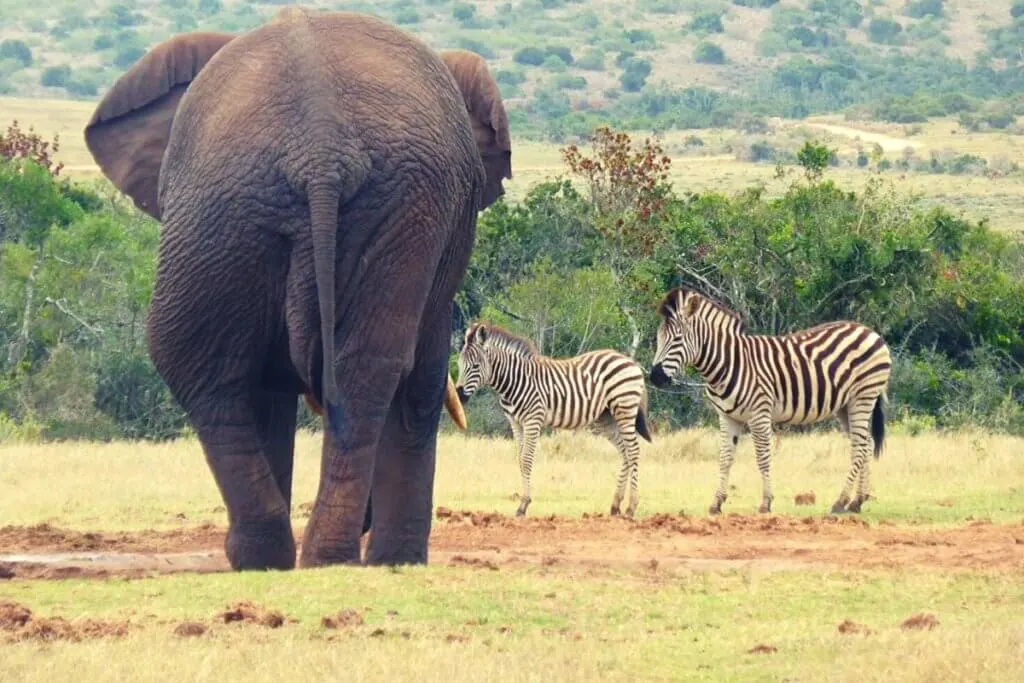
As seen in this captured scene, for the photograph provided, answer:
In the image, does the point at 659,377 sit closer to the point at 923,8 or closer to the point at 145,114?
the point at 145,114

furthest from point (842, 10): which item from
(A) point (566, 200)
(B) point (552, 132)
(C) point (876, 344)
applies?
(C) point (876, 344)

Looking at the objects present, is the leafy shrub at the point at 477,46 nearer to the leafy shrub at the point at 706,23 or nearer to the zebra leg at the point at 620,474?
A: the leafy shrub at the point at 706,23

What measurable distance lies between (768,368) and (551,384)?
1.73m

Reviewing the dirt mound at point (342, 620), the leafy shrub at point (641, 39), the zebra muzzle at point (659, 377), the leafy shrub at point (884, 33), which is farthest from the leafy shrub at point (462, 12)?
the dirt mound at point (342, 620)

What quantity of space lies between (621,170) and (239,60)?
1644 cm

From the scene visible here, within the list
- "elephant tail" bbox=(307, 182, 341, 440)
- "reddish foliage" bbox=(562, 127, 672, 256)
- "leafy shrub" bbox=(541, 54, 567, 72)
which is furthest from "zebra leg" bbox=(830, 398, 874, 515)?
"leafy shrub" bbox=(541, 54, 567, 72)

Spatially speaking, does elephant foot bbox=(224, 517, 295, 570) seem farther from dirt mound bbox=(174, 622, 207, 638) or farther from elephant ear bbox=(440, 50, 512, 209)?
elephant ear bbox=(440, 50, 512, 209)

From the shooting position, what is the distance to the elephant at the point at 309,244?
9.00 meters

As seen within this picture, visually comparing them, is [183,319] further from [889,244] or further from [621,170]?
[621,170]

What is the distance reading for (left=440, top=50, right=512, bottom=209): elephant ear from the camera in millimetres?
10453

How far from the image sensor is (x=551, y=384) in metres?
15.9

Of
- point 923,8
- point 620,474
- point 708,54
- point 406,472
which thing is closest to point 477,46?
point 708,54

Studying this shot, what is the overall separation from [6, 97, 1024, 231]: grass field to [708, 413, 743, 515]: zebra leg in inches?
1279

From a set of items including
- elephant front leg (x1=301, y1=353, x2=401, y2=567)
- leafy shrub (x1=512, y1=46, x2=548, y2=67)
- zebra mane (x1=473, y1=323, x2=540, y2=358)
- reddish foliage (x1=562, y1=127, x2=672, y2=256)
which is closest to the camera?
elephant front leg (x1=301, y1=353, x2=401, y2=567)
